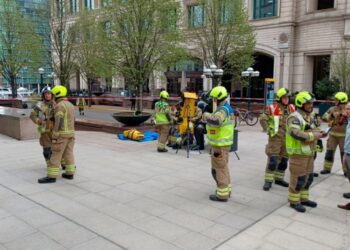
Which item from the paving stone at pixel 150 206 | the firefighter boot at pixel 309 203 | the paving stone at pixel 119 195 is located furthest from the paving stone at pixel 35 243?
the firefighter boot at pixel 309 203

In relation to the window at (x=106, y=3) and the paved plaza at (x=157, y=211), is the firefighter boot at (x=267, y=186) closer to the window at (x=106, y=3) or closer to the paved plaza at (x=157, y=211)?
the paved plaza at (x=157, y=211)

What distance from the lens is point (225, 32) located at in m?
22.6

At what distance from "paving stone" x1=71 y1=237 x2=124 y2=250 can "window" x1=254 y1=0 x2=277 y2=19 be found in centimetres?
2870

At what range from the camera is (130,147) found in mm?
10570

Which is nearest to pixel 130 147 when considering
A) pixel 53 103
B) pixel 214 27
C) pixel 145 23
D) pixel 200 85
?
pixel 53 103

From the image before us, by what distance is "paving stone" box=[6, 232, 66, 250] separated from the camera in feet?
13.4

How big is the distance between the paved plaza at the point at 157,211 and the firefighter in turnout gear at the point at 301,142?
410mm

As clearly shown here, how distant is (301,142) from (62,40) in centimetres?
2417

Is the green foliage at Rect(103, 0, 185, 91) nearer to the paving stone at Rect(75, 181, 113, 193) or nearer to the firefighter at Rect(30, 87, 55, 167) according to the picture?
the firefighter at Rect(30, 87, 55, 167)

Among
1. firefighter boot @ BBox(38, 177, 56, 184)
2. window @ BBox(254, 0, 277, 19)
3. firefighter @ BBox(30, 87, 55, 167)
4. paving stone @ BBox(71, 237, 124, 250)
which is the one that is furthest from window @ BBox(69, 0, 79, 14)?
paving stone @ BBox(71, 237, 124, 250)

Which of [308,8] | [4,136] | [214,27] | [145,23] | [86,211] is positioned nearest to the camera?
[86,211]

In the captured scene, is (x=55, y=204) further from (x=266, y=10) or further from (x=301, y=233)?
(x=266, y=10)

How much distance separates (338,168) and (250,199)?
349cm

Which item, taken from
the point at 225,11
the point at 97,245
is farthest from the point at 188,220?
the point at 225,11
